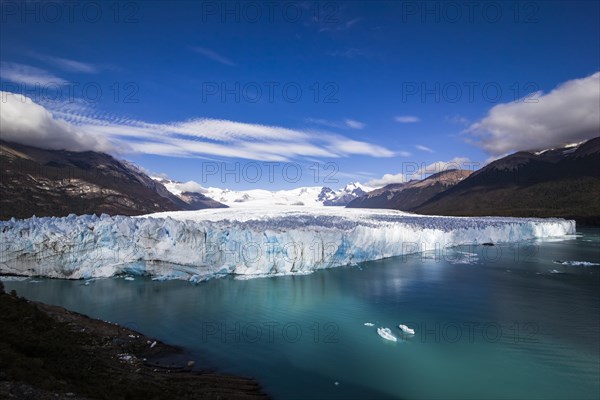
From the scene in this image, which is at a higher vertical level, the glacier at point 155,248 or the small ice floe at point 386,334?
the glacier at point 155,248

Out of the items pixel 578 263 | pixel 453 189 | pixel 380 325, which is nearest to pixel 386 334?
pixel 380 325

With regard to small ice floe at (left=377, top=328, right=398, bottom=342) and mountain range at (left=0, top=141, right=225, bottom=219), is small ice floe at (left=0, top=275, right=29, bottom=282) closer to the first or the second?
small ice floe at (left=377, top=328, right=398, bottom=342)

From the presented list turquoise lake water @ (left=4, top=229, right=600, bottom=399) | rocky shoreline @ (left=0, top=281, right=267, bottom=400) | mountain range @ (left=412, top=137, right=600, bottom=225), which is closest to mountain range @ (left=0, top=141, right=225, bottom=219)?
turquoise lake water @ (left=4, top=229, right=600, bottom=399)

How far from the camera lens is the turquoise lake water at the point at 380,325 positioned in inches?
350

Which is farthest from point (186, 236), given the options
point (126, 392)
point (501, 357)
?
point (501, 357)

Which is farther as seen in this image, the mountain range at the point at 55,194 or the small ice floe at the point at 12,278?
the mountain range at the point at 55,194

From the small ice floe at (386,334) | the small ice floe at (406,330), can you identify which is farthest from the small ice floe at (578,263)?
the small ice floe at (386,334)

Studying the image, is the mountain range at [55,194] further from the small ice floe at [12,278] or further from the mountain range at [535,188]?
the mountain range at [535,188]

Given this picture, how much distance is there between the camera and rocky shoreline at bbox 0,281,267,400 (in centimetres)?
523

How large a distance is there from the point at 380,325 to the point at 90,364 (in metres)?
9.04

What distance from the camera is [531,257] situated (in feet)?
92.9

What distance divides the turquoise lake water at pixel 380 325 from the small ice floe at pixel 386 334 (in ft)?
0.81

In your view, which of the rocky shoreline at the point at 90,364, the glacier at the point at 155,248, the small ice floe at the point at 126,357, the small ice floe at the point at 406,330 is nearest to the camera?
the rocky shoreline at the point at 90,364

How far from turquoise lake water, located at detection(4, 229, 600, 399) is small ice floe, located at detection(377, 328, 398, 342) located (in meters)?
0.25
